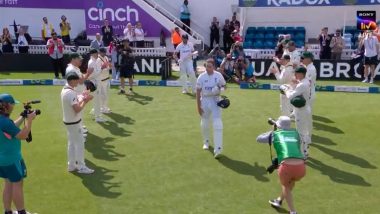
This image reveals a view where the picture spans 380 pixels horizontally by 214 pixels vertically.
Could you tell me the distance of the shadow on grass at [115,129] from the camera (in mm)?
12242

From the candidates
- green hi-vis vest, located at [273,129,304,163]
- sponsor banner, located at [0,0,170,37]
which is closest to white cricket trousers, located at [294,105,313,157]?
green hi-vis vest, located at [273,129,304,163]

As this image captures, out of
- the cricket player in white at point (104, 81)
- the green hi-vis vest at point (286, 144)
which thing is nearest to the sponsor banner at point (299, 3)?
the cricket player in white at point (104, 81)

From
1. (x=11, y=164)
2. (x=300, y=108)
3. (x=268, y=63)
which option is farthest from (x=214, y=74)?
(x=268, y=63)

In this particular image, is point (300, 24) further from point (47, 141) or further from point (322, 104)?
point (47, 141)

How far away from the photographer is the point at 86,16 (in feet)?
84.3

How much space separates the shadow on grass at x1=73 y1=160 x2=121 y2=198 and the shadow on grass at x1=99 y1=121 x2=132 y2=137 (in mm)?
2321

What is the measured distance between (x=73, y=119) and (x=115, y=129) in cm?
346

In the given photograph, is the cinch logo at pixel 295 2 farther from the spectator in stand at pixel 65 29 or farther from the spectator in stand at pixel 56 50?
the spectator in stand at pixel 56 50

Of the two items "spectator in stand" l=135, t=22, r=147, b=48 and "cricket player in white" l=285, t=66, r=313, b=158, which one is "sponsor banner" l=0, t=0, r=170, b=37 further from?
"cricket player in white" l=285, t=66, r=313, b=158

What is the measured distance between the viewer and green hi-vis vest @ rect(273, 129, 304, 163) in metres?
7.17

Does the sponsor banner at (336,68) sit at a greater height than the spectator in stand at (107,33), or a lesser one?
lesser

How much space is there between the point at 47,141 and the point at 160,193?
427 centimetres

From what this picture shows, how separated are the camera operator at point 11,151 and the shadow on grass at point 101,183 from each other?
1599 mm

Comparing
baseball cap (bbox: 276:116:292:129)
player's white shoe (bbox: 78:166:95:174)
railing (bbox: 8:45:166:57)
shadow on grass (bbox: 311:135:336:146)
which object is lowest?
player's white shoe (bbox: 78:166:95:174)
